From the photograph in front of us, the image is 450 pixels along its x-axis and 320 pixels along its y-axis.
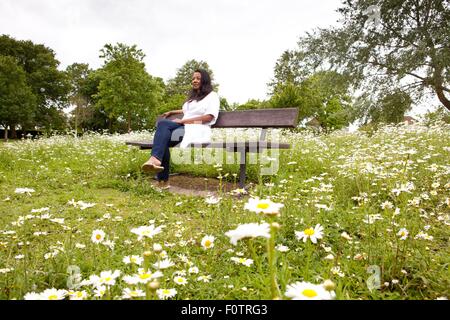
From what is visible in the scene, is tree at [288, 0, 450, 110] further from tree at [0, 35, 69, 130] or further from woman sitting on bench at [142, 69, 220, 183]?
tree at [0, 35, 69, 130]

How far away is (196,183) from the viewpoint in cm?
519

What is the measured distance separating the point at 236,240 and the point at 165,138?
3723 millimetres

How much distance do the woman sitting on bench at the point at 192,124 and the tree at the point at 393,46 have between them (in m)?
9.37

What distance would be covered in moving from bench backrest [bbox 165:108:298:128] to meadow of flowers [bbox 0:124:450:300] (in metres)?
0.74

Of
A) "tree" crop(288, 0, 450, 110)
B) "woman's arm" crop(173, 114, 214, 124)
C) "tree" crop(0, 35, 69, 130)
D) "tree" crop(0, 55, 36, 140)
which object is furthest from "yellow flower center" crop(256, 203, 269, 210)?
"tree" crop(0, 35, 69, 130)

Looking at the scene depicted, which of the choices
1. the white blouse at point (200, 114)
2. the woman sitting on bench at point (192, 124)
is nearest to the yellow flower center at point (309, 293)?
the woman sitting on bench at point (192, 124)

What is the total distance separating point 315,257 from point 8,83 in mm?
31609

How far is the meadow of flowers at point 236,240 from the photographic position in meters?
1.39

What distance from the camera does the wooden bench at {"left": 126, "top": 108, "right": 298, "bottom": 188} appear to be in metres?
4.19

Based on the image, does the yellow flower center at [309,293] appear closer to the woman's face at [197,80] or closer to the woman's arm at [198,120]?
the woman's arm at [198,120]

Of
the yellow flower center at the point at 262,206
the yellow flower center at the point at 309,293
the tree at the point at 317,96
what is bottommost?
the yellow flower center at the point at 309,293

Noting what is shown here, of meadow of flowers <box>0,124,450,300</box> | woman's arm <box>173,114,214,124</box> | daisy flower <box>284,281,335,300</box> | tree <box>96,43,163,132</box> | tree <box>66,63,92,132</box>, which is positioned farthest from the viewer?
tree <box>66,63,92,132</box>
